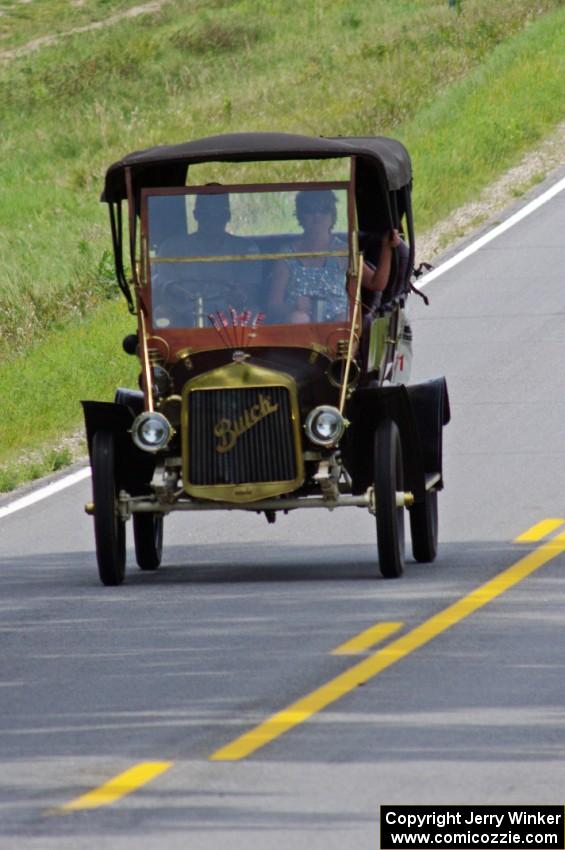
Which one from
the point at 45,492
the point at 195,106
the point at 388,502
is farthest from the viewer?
the point at 195,106

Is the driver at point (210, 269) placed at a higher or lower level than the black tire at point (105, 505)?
higher

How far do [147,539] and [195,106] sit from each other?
92.1 feet

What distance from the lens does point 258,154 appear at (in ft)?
39.3

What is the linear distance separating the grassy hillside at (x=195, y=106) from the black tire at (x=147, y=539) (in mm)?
3157

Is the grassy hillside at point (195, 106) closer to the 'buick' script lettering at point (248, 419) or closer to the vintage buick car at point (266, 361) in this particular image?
the vintage buick car at point (266, 361)

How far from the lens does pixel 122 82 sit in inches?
1826

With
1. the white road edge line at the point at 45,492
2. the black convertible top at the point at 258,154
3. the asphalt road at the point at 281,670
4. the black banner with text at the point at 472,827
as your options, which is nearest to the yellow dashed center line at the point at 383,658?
the asphalt road at the point at 281,670

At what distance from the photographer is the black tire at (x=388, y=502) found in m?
11.1

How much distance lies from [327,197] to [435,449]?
1630mm

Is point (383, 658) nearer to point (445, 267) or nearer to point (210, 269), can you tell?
point (210, 269)

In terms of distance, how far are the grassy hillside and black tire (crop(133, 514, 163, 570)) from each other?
3157 millimetres

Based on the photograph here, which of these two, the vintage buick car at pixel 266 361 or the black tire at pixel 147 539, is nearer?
the vintage buick car at pixel 266 361

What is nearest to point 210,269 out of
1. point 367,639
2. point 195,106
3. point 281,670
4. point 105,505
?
point 105,505

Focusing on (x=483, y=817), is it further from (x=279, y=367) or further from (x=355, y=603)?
(x=279, y=367)
